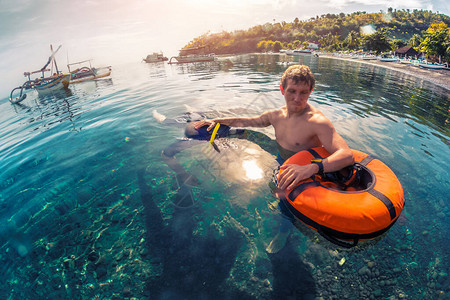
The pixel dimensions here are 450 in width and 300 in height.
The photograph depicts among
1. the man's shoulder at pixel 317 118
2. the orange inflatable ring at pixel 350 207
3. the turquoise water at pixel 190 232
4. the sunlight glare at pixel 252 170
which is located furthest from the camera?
the sunlight glare at pixel 252 170

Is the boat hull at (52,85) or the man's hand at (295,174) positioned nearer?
the man's hand at (295,174)

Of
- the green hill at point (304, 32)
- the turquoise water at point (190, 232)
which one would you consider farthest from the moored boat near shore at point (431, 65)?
the green hill at point (304, 32)

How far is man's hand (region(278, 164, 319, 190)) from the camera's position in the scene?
244 centimetres

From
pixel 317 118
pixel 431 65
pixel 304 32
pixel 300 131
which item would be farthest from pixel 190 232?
pixel 304 32

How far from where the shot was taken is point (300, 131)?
3.31 metres

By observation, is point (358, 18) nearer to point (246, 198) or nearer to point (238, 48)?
point (238, 48)

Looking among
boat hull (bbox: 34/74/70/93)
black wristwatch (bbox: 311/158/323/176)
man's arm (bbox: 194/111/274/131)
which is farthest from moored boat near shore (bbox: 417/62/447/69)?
boat hull (bbox: 34/74/70/93)

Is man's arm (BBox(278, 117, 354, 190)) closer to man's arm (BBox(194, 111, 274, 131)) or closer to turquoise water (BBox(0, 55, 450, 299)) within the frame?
turquoise water (BBox(0, 55, 450, 299))

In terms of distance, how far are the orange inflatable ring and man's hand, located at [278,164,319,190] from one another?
0.26 ft

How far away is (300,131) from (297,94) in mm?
646

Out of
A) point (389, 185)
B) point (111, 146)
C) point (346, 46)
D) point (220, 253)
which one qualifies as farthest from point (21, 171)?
point (346, 46)

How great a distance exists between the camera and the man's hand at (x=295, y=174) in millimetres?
2443

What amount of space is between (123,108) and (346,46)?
292 feet

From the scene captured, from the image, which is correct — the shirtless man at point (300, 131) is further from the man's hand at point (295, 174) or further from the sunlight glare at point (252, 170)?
the sunlight glare at point (252, 170)
